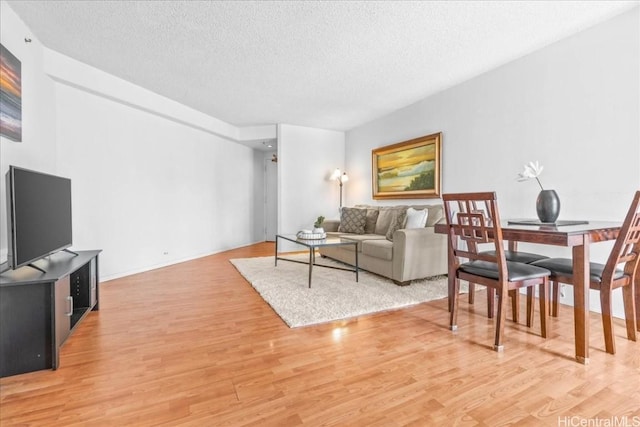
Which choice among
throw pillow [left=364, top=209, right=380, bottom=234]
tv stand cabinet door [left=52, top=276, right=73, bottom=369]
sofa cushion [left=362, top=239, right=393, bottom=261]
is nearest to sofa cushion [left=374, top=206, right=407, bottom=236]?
throw pillow [left=364, top=209, right=380, bottom=234]

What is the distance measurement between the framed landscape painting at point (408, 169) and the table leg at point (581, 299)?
2.34 m

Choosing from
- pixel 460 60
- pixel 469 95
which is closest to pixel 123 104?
pixel 460 60

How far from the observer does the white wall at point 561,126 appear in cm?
238

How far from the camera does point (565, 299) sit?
109 inches

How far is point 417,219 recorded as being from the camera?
146 inches

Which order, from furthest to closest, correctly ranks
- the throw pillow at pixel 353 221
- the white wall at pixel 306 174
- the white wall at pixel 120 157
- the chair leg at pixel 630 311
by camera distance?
the white wall at pixel 306 174
the throw pillow at pixel 353 221
the white wall at pixel 120 157
the chair leg at pixel 630 311

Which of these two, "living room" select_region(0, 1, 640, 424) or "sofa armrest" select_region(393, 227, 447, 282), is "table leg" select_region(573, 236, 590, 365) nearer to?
"living room" select_region(0, 1, 640, 424)

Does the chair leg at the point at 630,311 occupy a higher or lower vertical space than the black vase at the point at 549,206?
lower

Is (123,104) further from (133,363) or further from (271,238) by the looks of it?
(271,238)

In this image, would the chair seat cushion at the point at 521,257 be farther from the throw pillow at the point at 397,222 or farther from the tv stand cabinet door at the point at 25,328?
the tv stand cabinet door at the point at 25,328

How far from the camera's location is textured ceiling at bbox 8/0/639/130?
7.41ft

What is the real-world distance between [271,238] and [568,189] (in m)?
5.78

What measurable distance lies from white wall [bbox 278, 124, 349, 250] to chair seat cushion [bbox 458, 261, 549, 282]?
3.94m

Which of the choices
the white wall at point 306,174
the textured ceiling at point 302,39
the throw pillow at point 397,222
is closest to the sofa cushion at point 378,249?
the throw pillow at point 397,222
